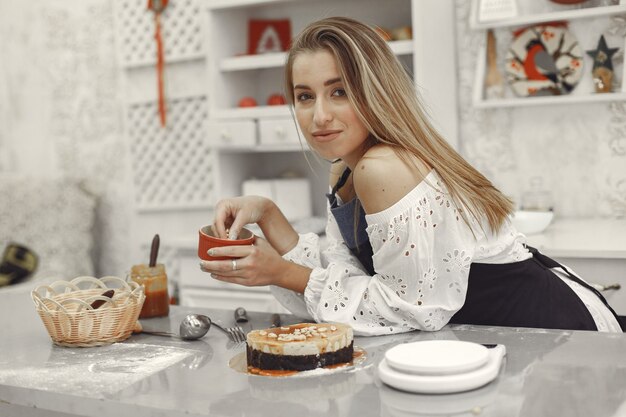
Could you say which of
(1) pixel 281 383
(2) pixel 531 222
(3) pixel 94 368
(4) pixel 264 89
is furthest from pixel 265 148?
(1) pixel 281 383

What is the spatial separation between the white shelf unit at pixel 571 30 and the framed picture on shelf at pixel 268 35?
1.02m

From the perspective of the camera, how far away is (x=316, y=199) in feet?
12.7

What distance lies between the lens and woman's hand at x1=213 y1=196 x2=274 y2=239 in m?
1.86

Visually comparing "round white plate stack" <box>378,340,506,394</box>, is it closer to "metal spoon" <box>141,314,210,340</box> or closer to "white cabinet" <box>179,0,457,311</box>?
"metal spoon" <box>141,314,210,340</box>

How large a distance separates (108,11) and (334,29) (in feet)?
9.57

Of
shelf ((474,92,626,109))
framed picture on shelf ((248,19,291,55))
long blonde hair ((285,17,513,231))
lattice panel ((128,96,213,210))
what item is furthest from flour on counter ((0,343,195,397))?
lattice panel ((128,96,213,210))

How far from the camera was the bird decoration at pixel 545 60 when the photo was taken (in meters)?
3.18

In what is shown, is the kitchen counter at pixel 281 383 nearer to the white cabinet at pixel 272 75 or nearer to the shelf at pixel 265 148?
the white cabinet at pixel 272 75

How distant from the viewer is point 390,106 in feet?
5.61

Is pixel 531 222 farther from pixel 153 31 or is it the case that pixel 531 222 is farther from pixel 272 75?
pixel 153 31

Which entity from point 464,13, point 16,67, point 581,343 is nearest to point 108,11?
point 16,67

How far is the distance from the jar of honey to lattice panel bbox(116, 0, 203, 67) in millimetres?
2256

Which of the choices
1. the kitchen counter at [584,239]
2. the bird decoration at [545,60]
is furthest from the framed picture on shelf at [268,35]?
the kitchen counter at [584,239]

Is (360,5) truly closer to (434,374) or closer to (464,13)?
(464,13)
